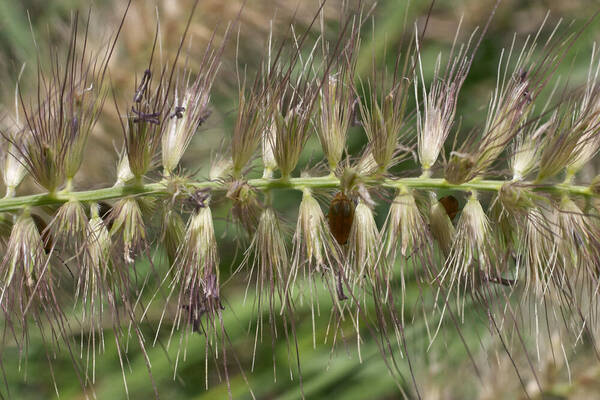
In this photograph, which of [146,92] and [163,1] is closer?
[146,92]

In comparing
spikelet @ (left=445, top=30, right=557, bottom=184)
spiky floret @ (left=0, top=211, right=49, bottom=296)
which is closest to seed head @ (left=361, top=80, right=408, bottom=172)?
spikelet @ (left=445, top=30, right=557, bottom=184)

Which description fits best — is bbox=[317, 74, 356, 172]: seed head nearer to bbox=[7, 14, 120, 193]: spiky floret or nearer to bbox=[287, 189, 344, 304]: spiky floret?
bbox=[287, 189, 344, 304]: spiky floret

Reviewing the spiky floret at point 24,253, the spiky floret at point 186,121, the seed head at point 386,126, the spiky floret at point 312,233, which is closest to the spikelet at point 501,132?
the seed head at point 386,126

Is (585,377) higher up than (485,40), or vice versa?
(485,40)

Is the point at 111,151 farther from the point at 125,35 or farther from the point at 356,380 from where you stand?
the point at 356,380

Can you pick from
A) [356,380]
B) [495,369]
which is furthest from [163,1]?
[495,369]

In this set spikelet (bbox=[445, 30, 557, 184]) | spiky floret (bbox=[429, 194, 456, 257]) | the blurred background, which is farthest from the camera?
the blurred background

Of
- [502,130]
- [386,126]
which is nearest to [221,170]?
[386,126]
